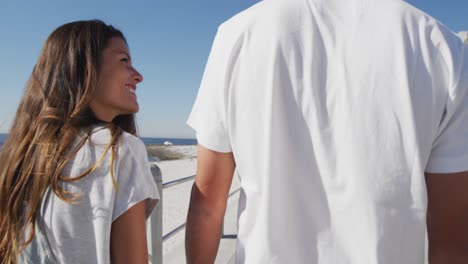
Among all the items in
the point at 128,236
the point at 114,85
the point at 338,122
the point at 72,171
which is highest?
the point at 114,85

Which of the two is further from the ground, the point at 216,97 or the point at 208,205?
the point at 216,97

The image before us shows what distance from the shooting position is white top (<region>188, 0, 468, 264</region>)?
0.84 meters

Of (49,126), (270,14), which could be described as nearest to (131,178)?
(49,126)

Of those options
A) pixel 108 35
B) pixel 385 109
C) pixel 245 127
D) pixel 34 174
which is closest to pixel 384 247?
pixel 385 109

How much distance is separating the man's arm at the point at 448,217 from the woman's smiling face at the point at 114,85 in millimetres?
1120

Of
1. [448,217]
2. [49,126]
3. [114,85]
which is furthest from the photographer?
[114,85]

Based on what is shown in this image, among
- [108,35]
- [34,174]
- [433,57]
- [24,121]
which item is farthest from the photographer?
[108,35]

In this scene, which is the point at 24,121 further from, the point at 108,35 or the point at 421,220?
the point at 421,220

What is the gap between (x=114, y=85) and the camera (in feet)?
4.52

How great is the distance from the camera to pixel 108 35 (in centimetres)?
145

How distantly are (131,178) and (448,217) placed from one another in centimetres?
95

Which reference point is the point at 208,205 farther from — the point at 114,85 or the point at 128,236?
the point at 114,85

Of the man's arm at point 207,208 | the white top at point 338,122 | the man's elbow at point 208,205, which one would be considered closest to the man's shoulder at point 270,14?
the white top at point 338,122

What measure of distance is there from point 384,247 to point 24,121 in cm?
130
